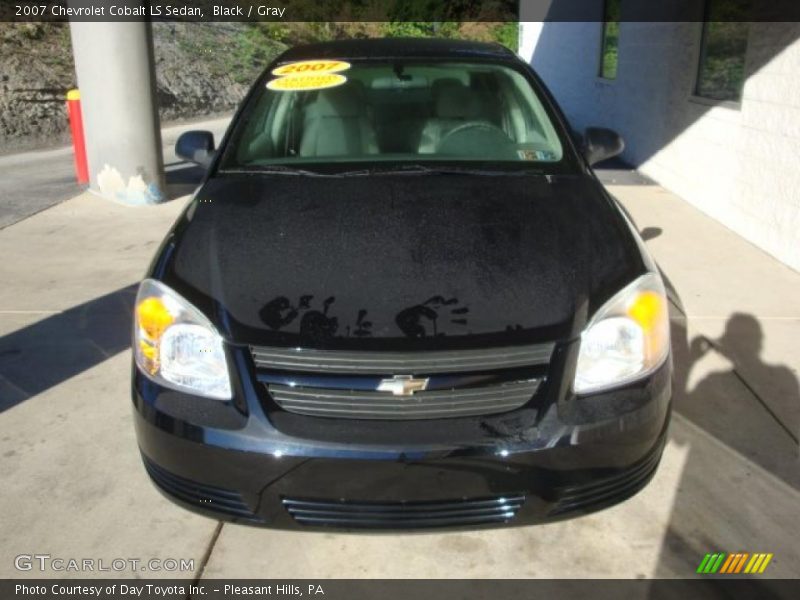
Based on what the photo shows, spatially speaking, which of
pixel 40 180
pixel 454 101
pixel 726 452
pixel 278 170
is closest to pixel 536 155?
pixel 454 101

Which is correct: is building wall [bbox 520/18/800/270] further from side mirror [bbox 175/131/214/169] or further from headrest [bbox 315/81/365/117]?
side mirror [bbox 175/131/214/169]

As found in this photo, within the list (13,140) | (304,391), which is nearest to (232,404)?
(304,391)

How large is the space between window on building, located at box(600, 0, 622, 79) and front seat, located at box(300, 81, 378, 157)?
8.58 meters

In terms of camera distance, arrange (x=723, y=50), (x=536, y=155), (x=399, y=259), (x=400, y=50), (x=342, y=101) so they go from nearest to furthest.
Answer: (x=399, y=259) → (x=536, y=155) → (x=342, y=101) → (x=400, y=50) → (x=723, y=50)

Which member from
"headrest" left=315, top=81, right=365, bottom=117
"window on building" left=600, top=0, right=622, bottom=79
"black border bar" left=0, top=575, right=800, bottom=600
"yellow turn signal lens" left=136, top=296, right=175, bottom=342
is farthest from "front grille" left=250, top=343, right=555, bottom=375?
"window on building" left=600, top=0, right=622, bottom=79

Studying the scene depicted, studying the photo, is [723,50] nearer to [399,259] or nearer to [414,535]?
[399,259]

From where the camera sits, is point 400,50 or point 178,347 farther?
point 400,50

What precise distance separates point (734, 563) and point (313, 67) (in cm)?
278

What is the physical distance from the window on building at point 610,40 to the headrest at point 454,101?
27.1 ft

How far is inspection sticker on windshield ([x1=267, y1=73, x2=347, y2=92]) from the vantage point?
3.60 meters

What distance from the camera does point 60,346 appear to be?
13.8 feet

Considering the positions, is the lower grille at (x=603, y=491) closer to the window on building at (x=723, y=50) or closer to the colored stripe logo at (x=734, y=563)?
the colored stripe logo at (x=734, y=563)

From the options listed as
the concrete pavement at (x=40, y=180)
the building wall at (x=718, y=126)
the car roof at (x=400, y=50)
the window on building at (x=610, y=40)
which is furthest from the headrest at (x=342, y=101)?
the window on building at (x=610, y=40)

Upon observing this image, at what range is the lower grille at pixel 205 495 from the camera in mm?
2267
